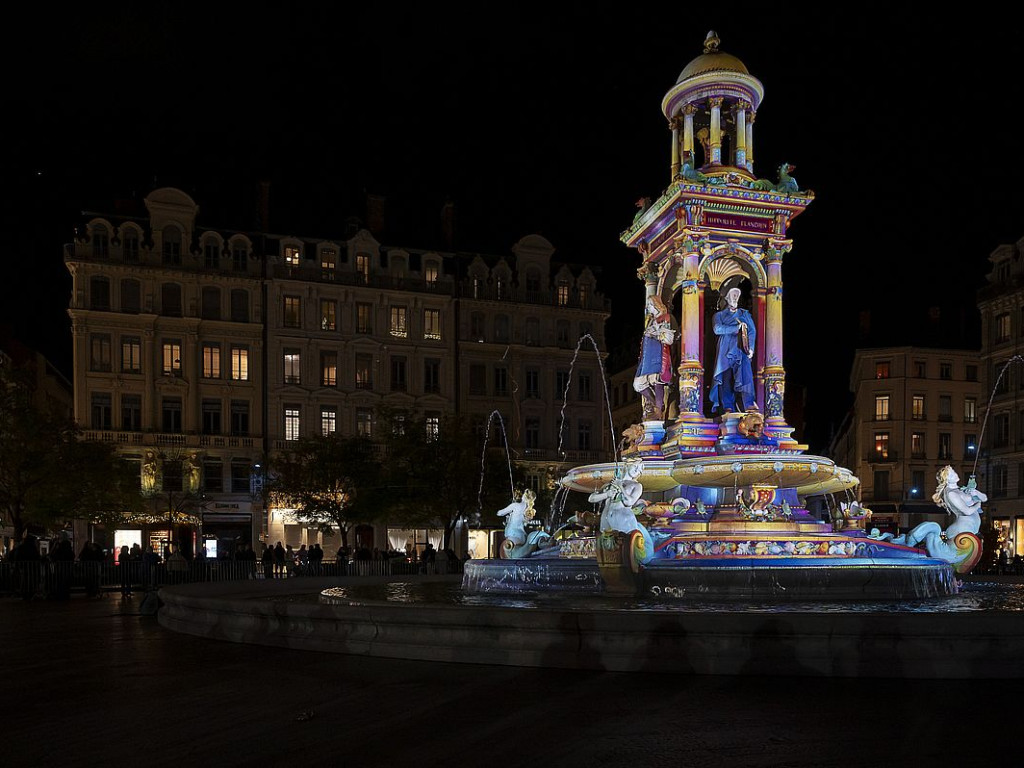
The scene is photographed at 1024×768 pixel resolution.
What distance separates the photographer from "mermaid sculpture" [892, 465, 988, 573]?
1516 cm

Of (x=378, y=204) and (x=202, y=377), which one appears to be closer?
(x=202, y=377)

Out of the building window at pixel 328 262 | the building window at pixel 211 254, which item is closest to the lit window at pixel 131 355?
the building window at pixel 211 254

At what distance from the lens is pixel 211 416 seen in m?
56.6

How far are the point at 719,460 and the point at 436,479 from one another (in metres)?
34.8

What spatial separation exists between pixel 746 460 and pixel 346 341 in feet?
151

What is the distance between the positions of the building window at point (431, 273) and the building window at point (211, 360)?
40.2 feet

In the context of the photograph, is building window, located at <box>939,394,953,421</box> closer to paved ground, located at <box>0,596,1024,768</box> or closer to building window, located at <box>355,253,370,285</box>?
building window, located at <box>355,253,370,285</box>

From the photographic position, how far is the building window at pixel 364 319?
59.9 meters

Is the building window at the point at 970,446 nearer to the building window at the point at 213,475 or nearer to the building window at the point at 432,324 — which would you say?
the building window at the point at 432,324

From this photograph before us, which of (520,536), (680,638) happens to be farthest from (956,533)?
(680,638)

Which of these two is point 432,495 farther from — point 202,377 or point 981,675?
point 981,675

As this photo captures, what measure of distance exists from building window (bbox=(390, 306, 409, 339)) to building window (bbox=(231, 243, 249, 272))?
333 inches

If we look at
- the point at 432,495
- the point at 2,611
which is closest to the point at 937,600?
the point at 2,611

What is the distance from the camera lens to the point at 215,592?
1606 cm
